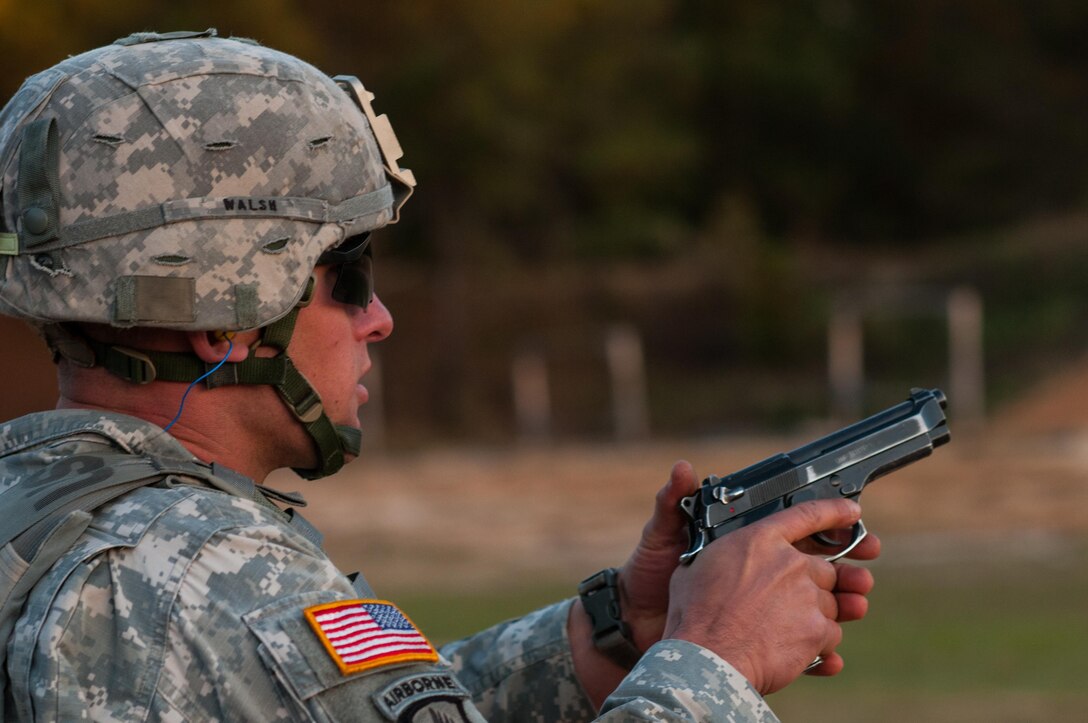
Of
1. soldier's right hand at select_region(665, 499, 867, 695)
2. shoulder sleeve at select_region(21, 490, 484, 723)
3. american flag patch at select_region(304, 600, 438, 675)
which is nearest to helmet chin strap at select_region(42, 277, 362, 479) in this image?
shoulder sleeve at select_region(21, 490, 484, 723)

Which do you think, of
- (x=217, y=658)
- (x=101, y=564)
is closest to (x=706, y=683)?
(x=217, y=658)

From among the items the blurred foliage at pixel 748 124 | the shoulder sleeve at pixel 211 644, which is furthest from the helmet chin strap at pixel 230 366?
the blurred foliage at pixel 748 124

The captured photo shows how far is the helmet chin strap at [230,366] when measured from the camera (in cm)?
244

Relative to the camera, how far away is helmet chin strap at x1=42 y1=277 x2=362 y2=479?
8.01 ft

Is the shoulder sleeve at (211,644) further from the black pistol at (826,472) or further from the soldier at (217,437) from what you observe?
the black pistol at (826,472)

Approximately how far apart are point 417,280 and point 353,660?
30.9 m

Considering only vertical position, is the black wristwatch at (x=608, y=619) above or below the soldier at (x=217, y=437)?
below

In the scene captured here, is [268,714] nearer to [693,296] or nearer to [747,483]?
[747,483]

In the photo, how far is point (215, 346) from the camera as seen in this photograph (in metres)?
2.48

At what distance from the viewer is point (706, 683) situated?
2197mm

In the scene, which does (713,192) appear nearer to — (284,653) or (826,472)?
(826,472)

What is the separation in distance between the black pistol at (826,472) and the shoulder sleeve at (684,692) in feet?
1.01

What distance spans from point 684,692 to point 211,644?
0.61 metres

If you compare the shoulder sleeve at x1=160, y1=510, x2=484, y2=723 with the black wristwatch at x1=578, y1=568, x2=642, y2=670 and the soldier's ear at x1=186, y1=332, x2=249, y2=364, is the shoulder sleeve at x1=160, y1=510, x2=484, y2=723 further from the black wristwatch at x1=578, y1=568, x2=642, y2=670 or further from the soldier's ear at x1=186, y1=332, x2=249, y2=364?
the black wristwatch at x1=578, y1=568, x2=642, y2=670
